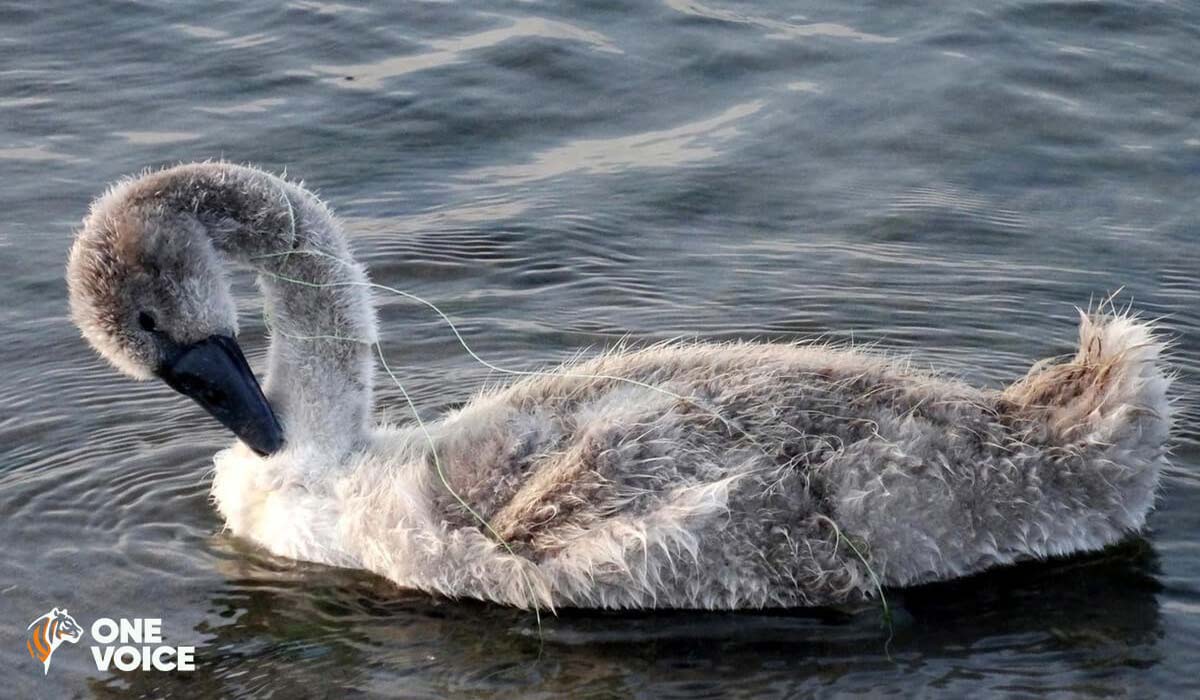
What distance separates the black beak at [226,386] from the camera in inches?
259

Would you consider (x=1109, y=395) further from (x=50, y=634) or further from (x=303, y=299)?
(x=50, y=634)

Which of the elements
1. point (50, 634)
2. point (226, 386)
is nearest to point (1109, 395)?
point (226, 386)

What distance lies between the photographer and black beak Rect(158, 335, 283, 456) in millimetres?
6582

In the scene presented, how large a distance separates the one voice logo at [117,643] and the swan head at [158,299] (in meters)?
0.92

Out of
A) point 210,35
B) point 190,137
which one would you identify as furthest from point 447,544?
point 210,35

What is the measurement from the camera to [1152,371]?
653 centimetres

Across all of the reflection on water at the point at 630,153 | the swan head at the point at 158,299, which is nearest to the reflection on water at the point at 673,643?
the swan head at the point at 158,299

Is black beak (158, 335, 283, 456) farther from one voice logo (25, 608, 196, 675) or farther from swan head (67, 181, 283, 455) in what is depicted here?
one voice logo (25, 608, 196, 675)

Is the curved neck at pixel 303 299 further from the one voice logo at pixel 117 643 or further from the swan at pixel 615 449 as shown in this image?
the one voice logo at pixel 117 643

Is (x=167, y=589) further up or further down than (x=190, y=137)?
further down

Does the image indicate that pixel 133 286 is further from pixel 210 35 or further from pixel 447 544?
pixel 210 35

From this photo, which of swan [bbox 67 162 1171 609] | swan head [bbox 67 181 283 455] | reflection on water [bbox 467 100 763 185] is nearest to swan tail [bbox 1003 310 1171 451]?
swan [bbox 67 162 1171 609]

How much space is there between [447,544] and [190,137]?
5820mm

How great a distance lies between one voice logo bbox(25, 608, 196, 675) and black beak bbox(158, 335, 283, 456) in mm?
827
